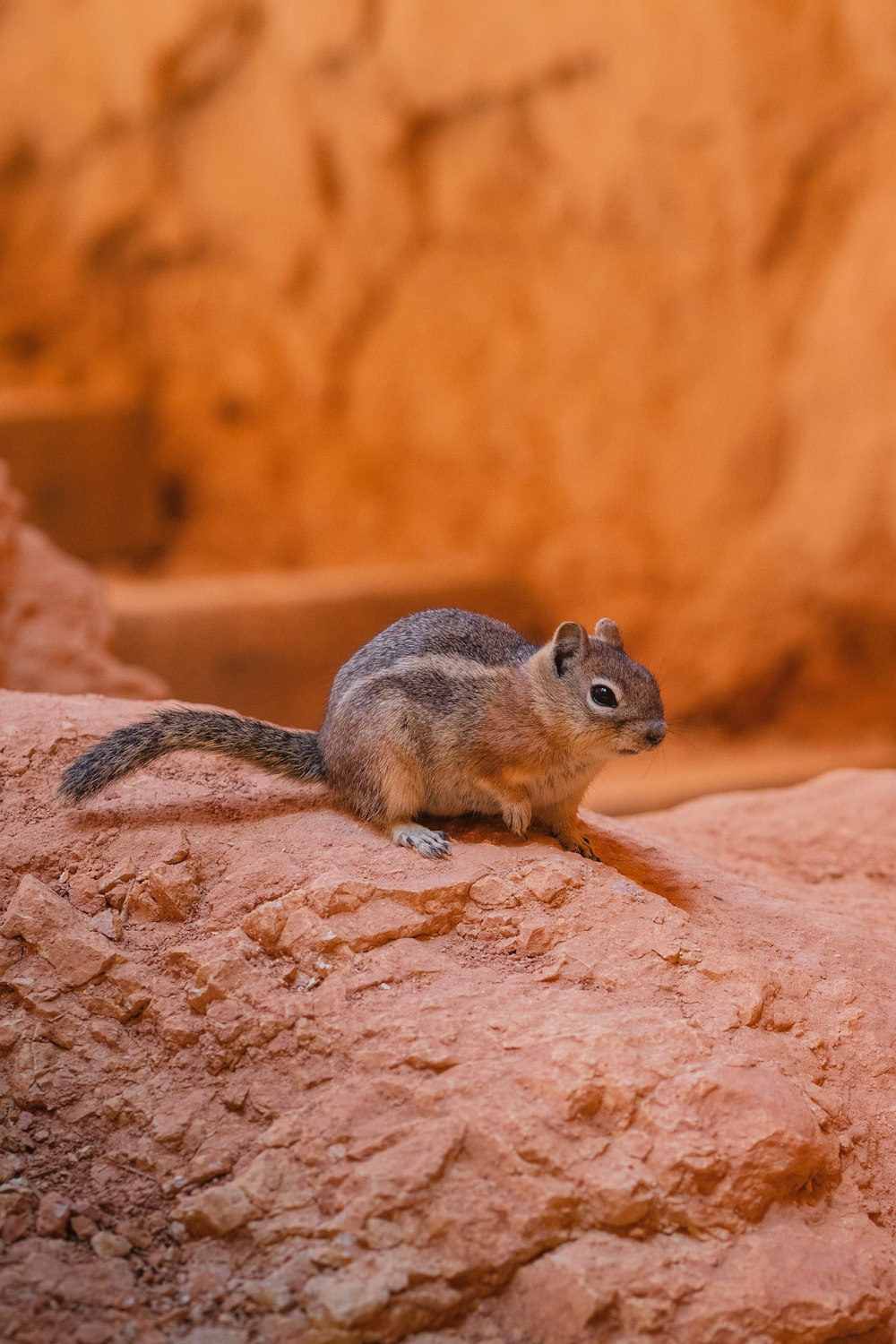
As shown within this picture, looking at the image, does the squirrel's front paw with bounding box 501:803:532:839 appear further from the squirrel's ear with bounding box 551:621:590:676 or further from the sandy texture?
the sandy texture

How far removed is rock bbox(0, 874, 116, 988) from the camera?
2850 millimetres

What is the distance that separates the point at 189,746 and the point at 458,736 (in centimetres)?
77

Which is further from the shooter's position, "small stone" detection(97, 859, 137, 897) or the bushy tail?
the bushy tail

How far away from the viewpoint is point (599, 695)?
3.47 m

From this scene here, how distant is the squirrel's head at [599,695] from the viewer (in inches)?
136

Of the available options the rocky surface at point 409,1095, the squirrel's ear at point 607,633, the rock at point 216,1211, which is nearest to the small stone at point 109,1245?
the rocky surface at point 409,1095

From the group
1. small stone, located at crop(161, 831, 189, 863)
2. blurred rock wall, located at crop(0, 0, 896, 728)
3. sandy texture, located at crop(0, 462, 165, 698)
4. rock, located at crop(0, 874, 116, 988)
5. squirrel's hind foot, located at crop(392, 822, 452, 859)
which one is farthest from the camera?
blurred rock wall, located at crop(0, 0, 896, 728)

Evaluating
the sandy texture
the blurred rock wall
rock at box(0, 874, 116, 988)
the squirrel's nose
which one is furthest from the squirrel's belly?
the blurred rock wall

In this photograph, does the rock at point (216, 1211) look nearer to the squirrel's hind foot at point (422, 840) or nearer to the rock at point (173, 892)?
the rock at point (173, 892)

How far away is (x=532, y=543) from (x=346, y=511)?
1824mm

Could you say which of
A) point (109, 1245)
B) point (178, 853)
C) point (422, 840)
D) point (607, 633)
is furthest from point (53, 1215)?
point (607, 633)

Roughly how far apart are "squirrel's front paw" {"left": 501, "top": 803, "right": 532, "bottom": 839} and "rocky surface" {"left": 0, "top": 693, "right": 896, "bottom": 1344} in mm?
48

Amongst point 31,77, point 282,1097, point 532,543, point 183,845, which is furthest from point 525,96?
point 282,1097

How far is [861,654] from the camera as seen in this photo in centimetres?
880
